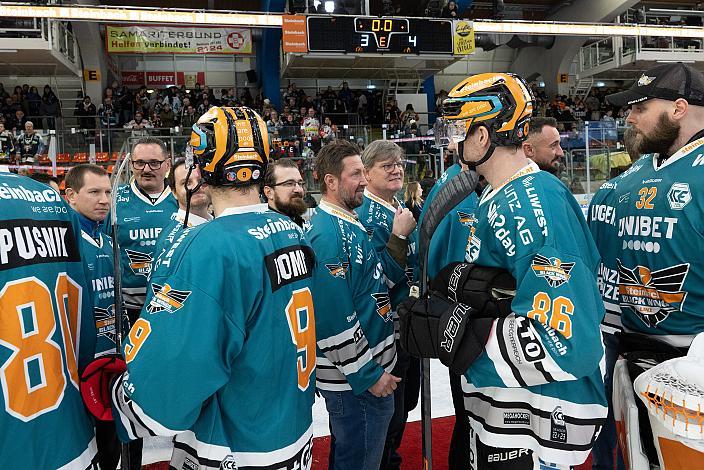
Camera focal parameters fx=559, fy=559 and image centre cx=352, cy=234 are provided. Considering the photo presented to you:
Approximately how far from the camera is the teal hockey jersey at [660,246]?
6.17ft

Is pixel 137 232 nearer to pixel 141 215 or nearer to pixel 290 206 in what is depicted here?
pixel 141 215

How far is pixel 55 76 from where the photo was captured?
16.6 meters

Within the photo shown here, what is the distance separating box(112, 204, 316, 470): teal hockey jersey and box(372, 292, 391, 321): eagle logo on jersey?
0.78m

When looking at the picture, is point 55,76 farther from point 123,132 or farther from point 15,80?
point 123,132

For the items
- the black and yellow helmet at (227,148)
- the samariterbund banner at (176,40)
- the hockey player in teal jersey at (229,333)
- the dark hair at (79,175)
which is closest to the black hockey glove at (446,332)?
the hockey player in teal jersey at (229,333)

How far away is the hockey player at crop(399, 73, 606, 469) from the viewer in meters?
1.43

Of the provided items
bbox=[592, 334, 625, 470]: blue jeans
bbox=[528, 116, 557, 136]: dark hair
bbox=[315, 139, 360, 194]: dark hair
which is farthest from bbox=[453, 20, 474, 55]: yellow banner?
bbox=[592, 334, 625, 470]: blue jeans

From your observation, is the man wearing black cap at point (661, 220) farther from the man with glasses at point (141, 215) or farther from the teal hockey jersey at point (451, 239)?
the man with glasses at point (141, 215)

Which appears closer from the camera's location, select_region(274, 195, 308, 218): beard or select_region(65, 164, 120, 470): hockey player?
select_region(65, 164, 120, 470): hockey player

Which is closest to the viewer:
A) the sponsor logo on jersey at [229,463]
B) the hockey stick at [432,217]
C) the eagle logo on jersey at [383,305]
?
the sponsor logo on jersey at [229,463]

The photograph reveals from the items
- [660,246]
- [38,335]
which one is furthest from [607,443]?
[38,335]

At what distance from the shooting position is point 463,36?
13.4m

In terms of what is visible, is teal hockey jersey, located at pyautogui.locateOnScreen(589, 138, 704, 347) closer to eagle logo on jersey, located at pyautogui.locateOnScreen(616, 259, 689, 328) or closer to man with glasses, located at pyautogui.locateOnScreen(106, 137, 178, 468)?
eagle logo on jersey, located at pyautogui.locateOnScreen(616, 259, 689, 328)

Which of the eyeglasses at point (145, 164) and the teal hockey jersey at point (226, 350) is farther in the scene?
the eyeglasses at point (145, 164)
